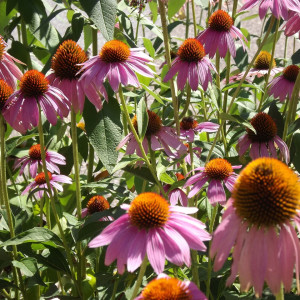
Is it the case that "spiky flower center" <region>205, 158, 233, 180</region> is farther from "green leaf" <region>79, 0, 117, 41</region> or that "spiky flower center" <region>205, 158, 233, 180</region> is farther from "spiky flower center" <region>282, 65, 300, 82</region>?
"spiky flower center" <region>282, 65, 300, 82</region>

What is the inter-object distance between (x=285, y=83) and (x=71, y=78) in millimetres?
462

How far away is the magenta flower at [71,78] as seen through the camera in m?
0.86

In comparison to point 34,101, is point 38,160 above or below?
below

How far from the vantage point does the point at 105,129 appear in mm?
930

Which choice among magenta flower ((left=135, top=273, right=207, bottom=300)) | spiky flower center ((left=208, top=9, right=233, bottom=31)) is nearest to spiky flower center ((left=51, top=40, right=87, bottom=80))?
spiky flower center ((left=208, top=9, right=233, bottom=31))

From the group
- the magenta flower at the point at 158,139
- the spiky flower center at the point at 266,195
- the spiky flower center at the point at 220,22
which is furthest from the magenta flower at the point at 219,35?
the spiky flower center at the point at 266,195

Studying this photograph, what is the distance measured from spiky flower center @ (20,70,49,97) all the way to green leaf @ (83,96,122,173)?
0.10 m

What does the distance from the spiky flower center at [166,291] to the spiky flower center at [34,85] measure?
0.43 m

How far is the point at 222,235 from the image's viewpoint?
532 millimetres

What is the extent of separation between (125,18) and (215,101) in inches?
13.3

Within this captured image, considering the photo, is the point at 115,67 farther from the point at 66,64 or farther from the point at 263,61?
the point at 263,61

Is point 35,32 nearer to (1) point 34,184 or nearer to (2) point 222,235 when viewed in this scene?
(1) point 34,184

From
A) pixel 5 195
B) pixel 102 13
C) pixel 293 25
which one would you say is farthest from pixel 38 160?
pixel 293 25

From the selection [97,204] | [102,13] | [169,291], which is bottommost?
[97,204]
